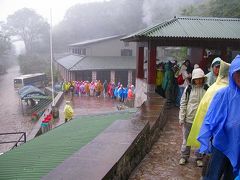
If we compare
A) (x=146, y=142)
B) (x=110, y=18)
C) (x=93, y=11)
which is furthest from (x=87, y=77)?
(x=93, y=11)

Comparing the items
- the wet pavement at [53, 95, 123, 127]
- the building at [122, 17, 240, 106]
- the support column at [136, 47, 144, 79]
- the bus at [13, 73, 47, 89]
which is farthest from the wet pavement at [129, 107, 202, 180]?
the bus at [13, 73, 47, 89]

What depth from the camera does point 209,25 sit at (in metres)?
12.1

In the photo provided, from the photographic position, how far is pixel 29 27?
6881 cm

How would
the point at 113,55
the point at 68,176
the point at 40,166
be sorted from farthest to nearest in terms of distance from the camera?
1. the point at 113,55
2. the point at 40,166
3. the point at 68,176

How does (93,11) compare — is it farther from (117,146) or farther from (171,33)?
(117,146)

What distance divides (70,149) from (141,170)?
1176 millimetres

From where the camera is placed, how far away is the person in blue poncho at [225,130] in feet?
9.20

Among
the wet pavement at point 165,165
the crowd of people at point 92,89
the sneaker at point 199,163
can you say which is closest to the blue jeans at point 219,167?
the wet pavement at point 165,165

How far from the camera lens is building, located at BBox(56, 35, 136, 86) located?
32438 mm

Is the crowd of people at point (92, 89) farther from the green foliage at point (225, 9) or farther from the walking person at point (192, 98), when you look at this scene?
the walking person at point (192, 98)

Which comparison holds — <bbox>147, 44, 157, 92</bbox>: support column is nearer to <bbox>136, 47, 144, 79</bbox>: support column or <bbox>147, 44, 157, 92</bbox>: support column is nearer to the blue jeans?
<bbox>136, 47, 144, 79</bbox>: support column

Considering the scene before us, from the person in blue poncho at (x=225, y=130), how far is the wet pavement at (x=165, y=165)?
1799mm

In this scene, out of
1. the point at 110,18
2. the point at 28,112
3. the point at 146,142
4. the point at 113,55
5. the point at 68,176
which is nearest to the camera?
the point at 68,176

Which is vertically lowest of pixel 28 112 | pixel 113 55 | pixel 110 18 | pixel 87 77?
pixel 28 112
